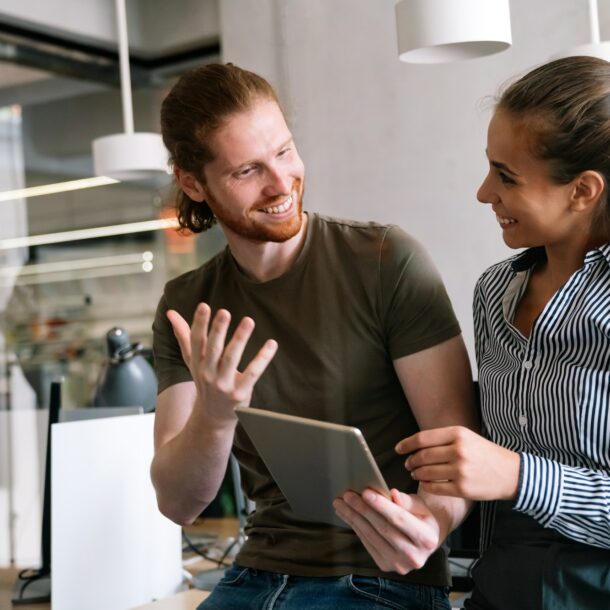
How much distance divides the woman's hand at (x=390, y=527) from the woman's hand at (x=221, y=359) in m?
0.15

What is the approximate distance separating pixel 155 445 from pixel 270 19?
0.53 metres

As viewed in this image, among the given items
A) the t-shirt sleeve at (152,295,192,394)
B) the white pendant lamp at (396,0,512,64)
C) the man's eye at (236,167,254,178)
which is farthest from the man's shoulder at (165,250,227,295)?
the white pendant lamp at (396,0,512,64)

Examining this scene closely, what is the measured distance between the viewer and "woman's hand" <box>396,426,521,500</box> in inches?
33.6

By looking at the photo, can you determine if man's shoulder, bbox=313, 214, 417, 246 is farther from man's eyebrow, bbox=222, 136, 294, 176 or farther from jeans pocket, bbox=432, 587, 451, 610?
jeans pocket, bbox=432, 587, 451, 610

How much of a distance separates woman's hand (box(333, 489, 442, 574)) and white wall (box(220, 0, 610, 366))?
24 centimetres

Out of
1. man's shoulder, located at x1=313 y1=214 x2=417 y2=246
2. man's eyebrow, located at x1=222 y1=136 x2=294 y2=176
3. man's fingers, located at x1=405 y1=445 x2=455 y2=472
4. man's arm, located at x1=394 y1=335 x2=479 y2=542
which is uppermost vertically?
man's eyebrow, located at x1=222 y1=136 x2=294 y2=176

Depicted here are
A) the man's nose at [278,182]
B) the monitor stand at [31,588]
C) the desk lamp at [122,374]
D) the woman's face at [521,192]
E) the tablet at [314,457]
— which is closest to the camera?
the tablet at [314,457]

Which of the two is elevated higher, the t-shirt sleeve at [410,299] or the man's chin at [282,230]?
the man's chin at [282,230]

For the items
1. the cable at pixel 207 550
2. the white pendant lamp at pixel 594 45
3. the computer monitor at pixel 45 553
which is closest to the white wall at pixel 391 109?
the white pendant lamp at pixel 594 45

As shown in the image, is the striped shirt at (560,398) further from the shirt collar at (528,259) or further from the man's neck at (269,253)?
the man's neck at (269,253)

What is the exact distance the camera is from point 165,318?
3.97 ft

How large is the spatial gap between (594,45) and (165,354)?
61 cm

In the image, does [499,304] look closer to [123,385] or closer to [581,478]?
[581,478]

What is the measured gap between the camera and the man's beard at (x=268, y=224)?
1.06m
